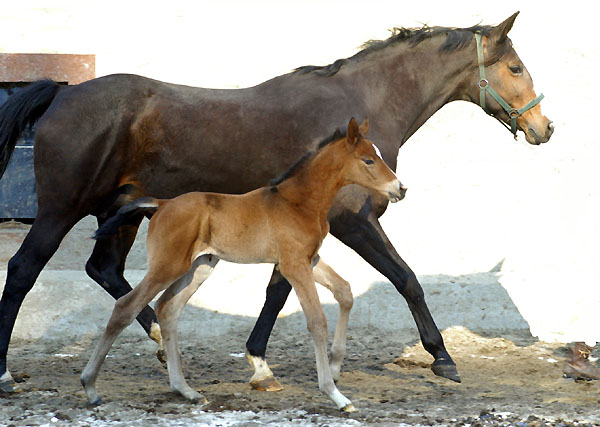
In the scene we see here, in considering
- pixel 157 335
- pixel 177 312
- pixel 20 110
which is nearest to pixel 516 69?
pixel 177 312

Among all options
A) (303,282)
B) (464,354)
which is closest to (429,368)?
(464,354)

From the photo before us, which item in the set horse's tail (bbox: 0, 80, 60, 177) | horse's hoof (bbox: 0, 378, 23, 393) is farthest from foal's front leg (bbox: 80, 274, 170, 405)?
horse's tail (bbox: 0, 80, 60, 177)

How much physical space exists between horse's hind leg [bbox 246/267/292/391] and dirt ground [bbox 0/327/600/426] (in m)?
0.10

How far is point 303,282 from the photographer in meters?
4.54

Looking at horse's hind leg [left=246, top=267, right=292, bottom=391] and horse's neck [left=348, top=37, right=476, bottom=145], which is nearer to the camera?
horse's hind leg [left=246, top=267, right=292, bottom=391]

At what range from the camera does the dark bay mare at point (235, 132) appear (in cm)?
513

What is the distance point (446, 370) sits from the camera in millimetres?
5238

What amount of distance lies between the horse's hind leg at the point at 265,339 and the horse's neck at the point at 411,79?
117cm

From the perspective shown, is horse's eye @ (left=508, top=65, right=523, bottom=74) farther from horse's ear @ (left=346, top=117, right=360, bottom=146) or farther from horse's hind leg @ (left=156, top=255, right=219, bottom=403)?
horse's hind leg @ (left=156, top=255, right=219, bottom=403)

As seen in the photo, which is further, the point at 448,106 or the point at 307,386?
the point at 448,106

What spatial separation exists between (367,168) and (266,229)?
1.98ft

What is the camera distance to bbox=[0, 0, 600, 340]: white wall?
7559 mm

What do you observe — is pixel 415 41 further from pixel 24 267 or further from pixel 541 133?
pixel 24 267

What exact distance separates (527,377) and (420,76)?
6.52 ft
